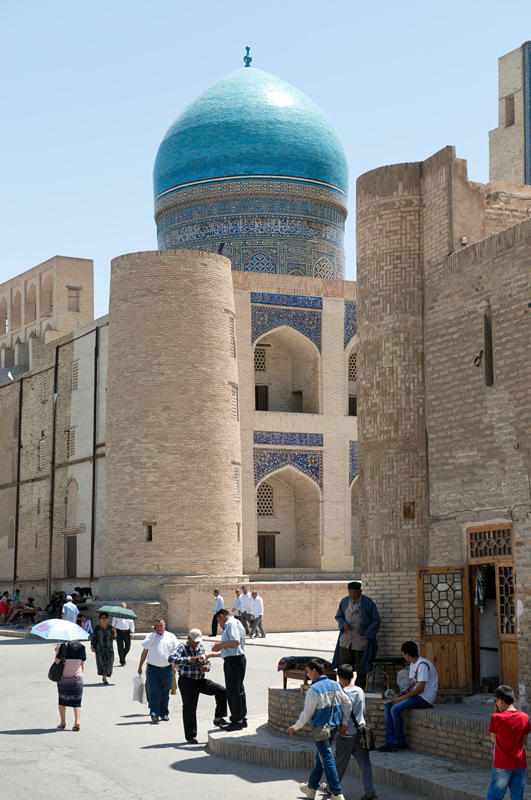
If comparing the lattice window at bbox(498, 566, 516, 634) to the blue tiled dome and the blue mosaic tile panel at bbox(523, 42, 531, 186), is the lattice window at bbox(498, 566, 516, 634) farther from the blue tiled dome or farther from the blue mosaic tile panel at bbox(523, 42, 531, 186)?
the blue tiled dome

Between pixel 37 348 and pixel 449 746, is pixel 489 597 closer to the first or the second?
pixel 449 746

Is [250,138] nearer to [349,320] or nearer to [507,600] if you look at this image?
[349,320]

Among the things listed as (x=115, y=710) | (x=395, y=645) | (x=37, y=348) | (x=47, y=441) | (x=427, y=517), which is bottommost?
(x=115, y=710)

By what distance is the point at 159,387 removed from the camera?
2091 centimetres

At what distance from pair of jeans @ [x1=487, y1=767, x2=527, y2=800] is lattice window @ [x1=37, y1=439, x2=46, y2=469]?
2114 cm

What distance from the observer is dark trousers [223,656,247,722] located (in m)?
9.10

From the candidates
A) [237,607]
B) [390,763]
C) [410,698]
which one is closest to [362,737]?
[390,763]

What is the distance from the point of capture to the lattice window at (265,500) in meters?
24.2

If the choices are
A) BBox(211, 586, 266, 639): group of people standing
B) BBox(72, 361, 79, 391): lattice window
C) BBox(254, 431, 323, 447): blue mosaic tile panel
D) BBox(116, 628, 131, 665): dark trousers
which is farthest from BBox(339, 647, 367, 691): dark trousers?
BBox(72, 361, 79, 391): lattice window

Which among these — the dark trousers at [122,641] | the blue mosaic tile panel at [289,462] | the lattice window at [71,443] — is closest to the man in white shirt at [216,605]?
the dark trousers at [122,641]

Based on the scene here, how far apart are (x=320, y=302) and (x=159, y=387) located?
5.00m

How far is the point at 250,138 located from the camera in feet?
88.6

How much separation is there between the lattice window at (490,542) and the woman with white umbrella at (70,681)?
11.4 ft

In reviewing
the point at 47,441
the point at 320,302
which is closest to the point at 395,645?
the point at 320,302
